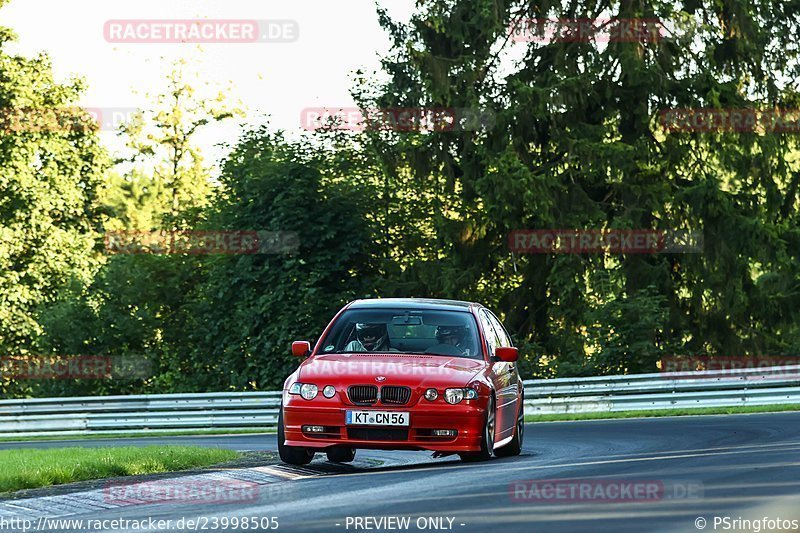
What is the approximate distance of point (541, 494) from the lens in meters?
9.99

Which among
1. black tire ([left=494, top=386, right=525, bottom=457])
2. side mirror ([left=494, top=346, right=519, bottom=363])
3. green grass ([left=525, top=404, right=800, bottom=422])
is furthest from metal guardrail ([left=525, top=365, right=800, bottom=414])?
side mirror ([left=494, top=346, right=519, bottom=363])

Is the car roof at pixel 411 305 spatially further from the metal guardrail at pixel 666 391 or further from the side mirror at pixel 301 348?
the metal guardrail at pixel 666 391

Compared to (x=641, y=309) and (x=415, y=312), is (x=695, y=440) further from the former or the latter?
(x=641, y=309)

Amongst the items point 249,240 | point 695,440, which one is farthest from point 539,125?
point 695,440

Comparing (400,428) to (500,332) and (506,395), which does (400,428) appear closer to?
(506,395)

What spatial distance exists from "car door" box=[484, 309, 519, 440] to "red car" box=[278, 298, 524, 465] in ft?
0.11

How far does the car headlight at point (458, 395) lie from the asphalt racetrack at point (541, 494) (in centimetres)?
68

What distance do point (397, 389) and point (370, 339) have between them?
1484mm

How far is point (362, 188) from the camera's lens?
4009 cm

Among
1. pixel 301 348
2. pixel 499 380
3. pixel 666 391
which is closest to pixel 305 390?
pixel 301 348

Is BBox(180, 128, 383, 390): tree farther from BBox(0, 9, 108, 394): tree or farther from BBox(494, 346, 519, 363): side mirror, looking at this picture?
BBox(494, 346, 519, 363): side mirror

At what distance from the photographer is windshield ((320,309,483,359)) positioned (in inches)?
572

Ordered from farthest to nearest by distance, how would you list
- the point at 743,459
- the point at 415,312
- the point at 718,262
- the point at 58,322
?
the point at 58,322 → the point at 718,262 → the point at 415,312 → the point at 743,459

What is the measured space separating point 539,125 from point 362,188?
575cm
